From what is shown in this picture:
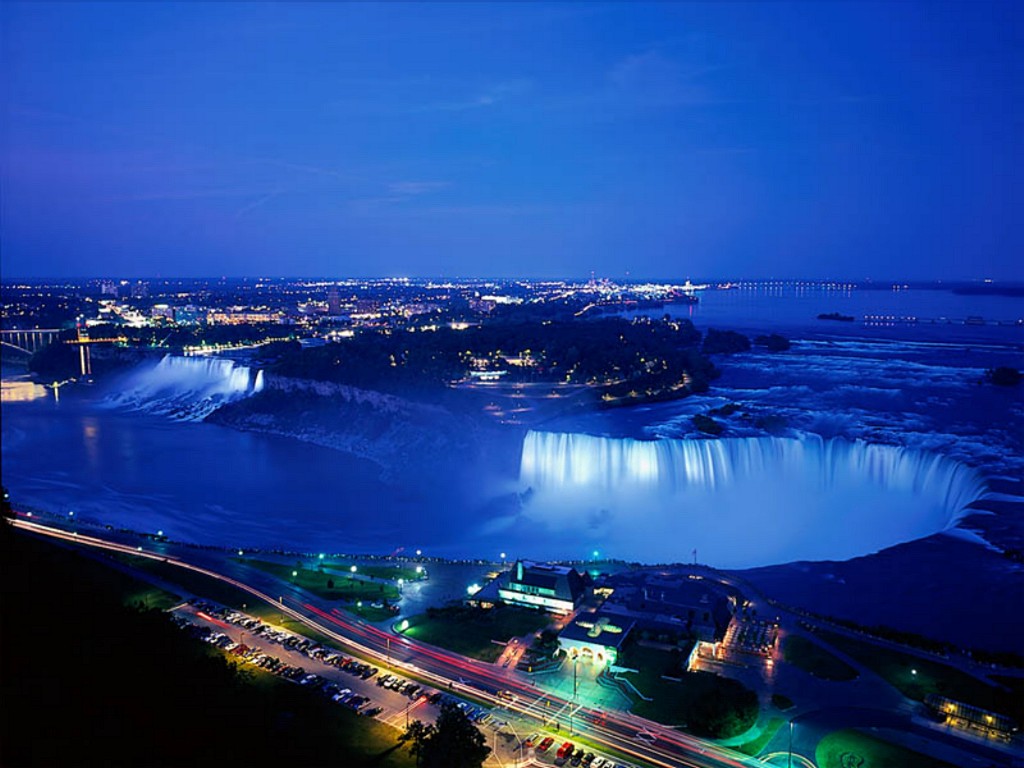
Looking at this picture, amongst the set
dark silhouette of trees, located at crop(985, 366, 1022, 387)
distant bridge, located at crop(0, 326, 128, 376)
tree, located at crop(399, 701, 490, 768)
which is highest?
distant bridge, located at crop(0, 326, 128, 376)

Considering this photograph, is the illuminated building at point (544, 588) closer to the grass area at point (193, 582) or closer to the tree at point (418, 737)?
the tree at point (418, 737)

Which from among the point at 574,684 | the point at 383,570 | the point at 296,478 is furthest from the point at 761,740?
the point at 296,478

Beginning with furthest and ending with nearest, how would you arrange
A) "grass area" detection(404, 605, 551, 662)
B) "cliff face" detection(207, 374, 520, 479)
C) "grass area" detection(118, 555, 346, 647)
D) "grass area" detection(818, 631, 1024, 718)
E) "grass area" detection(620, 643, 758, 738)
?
"cliff face" detection(207, 374, 520, 479) → "grass area" detection(118, 555, 346, 647) → "grass area" detection(404, 605, 551, 662) → "grass area" detection(818, 631, 1024, 718) → "grass area" detection(620, 643, 758, 738)

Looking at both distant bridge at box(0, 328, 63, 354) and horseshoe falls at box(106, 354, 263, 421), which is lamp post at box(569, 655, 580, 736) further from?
distant bridge at box(0, 328, 63, 354)

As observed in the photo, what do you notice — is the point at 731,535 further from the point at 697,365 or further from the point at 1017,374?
the point at 1017,374

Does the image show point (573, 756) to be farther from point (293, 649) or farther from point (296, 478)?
point (296, 478)

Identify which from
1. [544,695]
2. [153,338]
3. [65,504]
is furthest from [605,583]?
[153,338]

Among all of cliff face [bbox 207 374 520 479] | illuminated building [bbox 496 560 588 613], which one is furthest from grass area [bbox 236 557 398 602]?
cliff face [bbox 207 374 520 479]
